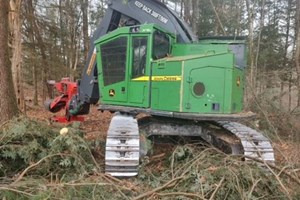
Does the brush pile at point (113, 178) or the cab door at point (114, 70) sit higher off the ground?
the cab door at point (114, 70)

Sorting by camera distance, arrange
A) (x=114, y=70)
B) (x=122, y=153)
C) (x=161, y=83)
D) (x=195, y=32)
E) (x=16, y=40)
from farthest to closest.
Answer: (x=195, y=32)
(x=16, y=40)
(x=114, y=70)
(x=161, y=83)
(x=122, y=153)

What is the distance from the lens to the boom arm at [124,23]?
753 cm

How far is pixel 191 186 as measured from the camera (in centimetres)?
438

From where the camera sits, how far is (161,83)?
261 inches

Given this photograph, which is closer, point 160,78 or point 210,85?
point 210,85

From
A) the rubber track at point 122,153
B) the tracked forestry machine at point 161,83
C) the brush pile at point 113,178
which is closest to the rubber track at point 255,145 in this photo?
the tracked forestry machine at point 161,83

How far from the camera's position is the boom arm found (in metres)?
7.53

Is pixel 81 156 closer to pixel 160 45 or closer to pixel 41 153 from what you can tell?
pixel 41 153

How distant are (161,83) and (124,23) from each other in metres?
2.32

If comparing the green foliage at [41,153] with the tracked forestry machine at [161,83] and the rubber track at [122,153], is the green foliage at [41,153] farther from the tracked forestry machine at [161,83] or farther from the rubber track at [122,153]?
the tracked forestry machine at [161,83]

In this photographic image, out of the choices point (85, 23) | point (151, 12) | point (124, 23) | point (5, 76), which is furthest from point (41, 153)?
point (85, 23)

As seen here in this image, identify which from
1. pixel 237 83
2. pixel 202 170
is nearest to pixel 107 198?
pixel 202 170

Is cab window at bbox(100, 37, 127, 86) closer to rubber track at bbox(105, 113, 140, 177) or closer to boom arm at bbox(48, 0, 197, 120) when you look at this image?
boom arm at bbox(48, 0, 197, 120)

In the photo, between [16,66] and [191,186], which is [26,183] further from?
[16,66]
